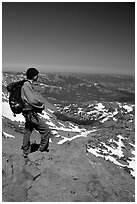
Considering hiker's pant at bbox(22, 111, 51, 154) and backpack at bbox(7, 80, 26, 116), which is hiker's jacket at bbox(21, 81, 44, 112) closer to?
backpack at bbox(7, 80, 26, 116)

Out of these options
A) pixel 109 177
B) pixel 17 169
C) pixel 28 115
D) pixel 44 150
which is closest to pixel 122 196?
pixel 109 177

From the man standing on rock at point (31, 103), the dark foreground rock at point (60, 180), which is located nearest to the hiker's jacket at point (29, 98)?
the man standing on rock at point (31, 103)

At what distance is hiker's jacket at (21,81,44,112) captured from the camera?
9.45m

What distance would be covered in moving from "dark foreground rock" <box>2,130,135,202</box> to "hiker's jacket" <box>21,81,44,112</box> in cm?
347

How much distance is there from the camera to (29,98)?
943 centimetres

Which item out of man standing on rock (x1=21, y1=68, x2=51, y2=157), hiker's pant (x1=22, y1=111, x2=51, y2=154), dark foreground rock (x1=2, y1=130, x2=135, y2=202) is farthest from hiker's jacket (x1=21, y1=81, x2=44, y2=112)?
dark foreground rock (x1=2, y1=130, x2=135, y2=202)

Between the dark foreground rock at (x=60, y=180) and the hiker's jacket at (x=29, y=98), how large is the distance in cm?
347

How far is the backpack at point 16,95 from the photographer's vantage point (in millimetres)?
9762

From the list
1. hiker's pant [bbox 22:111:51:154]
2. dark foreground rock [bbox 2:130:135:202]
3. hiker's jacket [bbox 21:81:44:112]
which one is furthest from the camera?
hiker's pant [bbox 22:111:51:154]

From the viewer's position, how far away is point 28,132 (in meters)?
10.8

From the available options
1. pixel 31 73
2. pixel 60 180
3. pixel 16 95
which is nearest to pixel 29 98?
pixel 16 95

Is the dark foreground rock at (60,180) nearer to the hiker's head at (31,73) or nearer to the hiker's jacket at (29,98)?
the hiker's jacket at (29,98)

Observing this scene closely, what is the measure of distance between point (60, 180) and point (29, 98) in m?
5.02

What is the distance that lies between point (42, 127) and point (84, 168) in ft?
15.1
